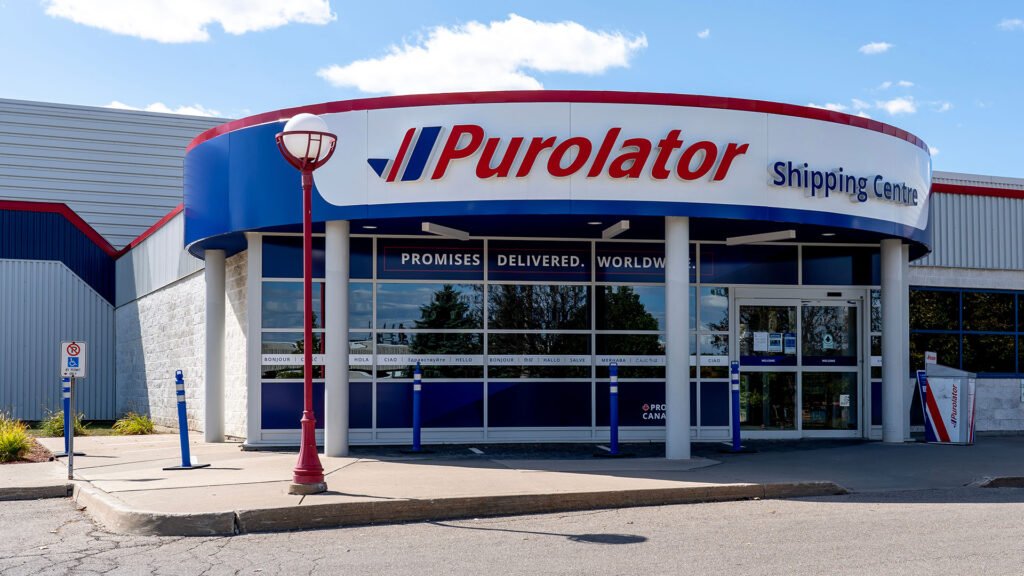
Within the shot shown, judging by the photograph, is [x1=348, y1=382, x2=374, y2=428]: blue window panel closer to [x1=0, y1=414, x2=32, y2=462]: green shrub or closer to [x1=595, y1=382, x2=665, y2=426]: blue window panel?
[x1=595, y1=382, x2=665, y2=426]: blue window panel

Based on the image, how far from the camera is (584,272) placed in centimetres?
1714

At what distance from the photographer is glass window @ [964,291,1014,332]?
66.3ft

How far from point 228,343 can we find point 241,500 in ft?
26.3

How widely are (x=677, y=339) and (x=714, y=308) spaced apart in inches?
147

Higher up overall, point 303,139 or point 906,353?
point 303,139

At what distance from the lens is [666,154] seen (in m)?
13.9

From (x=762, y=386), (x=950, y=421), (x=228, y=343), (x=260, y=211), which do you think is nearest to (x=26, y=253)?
(x=228, y=343)

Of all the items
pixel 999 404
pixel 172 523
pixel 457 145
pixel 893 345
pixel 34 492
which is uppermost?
pixel 457 145

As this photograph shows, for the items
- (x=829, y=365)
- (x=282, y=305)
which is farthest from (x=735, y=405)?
(x=282, y=305)

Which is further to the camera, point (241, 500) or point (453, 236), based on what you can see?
point (453, 236)

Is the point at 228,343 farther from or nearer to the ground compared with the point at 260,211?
nearer to the ground

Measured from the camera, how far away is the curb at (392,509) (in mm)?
9469

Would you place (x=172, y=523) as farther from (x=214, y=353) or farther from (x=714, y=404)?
(x=714, y=404)

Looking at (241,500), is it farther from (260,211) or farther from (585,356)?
(585,356)
